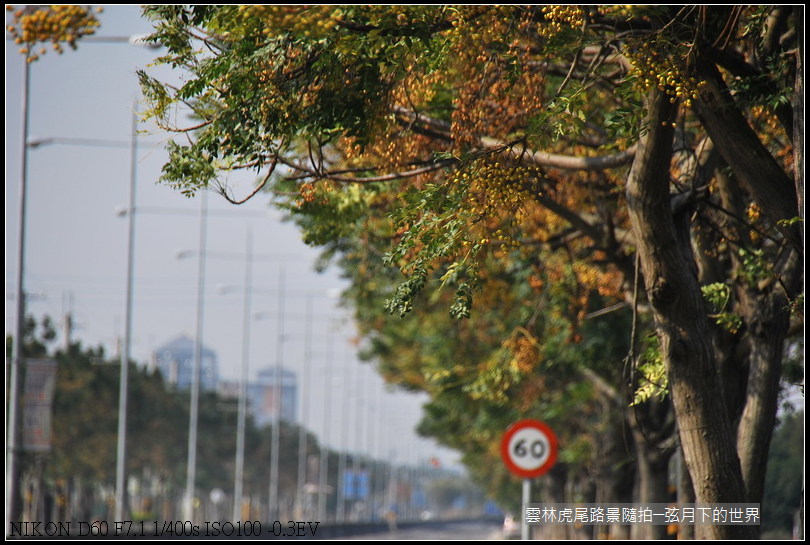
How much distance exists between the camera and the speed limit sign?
1225 centimetres

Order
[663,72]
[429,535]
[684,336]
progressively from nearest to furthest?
[663,72] < [684,336] < [429,535]

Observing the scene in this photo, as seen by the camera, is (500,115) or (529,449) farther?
(529,449)

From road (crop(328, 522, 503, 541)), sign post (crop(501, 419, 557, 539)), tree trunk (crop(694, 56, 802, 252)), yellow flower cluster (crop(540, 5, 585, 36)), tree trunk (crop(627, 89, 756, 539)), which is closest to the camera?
yellow flower cluster (crop(540, 5, 585, 36))

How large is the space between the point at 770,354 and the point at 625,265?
72.5 inches

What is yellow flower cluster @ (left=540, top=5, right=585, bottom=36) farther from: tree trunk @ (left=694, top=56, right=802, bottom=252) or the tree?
tree trunk @ (left=694, top=56, right=802, bottom=252)

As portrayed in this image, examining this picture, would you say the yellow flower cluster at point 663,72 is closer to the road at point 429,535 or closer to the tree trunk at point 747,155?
the tree trunk at point 747,155

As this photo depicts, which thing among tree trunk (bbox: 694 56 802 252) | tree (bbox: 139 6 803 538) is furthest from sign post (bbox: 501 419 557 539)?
tree trunk (bbox: 694 56 802 252)

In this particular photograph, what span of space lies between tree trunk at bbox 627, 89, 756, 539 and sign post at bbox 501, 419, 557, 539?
2900 millimetres

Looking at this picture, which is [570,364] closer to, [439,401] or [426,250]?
[439,401]

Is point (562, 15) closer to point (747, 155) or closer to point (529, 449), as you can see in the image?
point (747, 155)

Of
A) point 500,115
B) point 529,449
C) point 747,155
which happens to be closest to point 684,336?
point 747,155

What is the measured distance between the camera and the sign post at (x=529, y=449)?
12242 millimetres

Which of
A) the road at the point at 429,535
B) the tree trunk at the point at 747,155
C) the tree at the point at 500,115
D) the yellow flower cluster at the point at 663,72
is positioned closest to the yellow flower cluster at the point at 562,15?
the tree at the point at 500,115

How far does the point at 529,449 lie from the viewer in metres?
12.4
